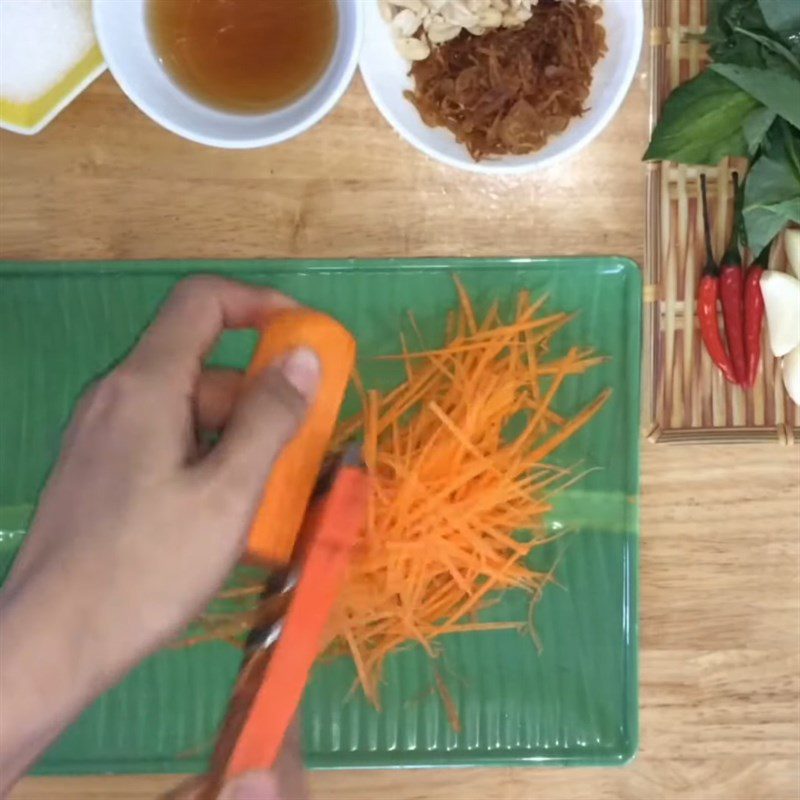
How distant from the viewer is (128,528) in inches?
25.5

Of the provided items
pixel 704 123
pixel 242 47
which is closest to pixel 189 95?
pixel 242 47

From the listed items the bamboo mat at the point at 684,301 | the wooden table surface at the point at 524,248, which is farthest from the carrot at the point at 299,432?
the bamboo mat at the point at 684,301

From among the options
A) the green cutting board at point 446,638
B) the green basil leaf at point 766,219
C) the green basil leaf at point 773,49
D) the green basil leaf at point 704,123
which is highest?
the green basil leaf at point 773,49

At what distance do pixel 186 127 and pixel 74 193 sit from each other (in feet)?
0.52

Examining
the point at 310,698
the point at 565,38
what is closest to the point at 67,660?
the point at 310,698

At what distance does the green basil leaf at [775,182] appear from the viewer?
0.77 meters

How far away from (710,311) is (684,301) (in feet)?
0.11

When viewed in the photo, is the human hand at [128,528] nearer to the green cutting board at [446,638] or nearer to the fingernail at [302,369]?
the fingernail at [302,369]

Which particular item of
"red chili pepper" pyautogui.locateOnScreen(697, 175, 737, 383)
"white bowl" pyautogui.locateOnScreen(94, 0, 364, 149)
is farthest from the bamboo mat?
"white bowl" pyautogui.locateOnScreen(94, 0, 364, 149)

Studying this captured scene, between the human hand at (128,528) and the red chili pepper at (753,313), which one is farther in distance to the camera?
the red chili pepper at (753,313)

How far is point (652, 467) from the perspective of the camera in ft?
2.81

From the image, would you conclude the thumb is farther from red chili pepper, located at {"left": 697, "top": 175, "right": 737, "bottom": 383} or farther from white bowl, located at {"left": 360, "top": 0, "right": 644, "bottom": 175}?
red chili pepper, located at {"left": 697, "top": 175, "right": 737, "bottom": 383}

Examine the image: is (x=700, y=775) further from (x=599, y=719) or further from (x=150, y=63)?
(x=150, y=63)

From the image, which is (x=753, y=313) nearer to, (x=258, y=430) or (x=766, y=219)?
(x=766, y=219)
